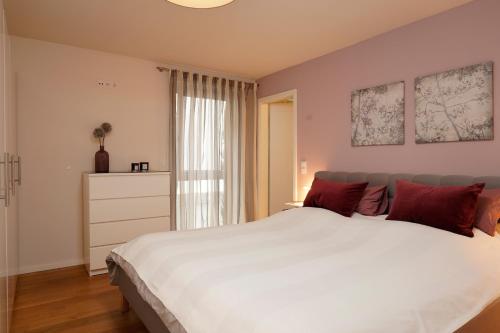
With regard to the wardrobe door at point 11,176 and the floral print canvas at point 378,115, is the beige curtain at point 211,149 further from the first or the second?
the wardrobe door at point 11,176

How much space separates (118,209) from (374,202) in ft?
8.14

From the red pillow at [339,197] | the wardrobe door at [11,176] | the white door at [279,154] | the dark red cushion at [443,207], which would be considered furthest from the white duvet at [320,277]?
the white door at [279,154]

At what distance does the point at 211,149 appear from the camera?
421 centimetres

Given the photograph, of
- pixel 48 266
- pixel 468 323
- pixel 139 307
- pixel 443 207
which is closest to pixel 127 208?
pixel 48 266

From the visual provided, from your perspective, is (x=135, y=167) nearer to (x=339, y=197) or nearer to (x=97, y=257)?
(x=97, y=257)

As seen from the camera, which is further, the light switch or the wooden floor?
the light switch

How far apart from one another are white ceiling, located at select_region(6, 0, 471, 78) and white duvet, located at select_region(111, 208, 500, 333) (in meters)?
1.69

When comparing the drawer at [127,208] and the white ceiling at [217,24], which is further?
the drawer at [127,208]

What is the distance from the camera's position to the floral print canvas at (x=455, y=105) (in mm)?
2311

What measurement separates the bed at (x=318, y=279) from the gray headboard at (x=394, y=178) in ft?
0.03

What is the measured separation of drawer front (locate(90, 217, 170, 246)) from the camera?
3.17 m

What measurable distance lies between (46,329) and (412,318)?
2260 millimetres

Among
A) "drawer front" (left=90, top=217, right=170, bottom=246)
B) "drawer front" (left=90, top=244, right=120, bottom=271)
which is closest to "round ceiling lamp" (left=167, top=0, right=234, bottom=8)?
"drawer front" (left=90, top=217, right=170, bottom=246)

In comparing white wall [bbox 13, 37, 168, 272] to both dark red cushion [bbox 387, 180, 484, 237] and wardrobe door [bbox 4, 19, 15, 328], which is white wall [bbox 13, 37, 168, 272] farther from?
dark red cushion [bbox 387, 180, 484, 237]
